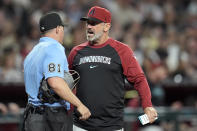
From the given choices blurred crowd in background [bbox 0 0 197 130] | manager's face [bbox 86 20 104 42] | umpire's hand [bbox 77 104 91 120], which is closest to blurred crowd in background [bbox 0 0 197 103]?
blurred crowd in background [bbox 0 0 197 130]

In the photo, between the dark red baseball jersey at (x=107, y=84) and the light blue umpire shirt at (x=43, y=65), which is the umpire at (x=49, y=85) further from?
the dark red baseball jersey at (x=107, y=84)

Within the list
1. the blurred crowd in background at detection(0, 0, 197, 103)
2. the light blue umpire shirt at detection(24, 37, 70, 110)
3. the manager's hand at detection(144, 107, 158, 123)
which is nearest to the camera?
the light blue umpire shirt at detection(24, 37, 70, 110)

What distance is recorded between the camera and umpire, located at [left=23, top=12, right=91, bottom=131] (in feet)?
15.7

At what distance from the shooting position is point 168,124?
8.83 m

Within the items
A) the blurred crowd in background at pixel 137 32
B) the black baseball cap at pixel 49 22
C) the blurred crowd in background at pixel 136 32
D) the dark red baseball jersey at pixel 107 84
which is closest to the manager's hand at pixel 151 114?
the dark red baseball jersey at pixel 107 84

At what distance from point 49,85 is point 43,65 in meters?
0.21

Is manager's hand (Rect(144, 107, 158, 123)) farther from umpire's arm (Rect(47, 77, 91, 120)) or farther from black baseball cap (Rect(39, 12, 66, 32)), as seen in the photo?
black baseball cap (Rect(39, 12, 66, 32))

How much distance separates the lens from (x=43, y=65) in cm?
488

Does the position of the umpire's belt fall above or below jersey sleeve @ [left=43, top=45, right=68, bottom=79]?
below

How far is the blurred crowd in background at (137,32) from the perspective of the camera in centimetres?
1032

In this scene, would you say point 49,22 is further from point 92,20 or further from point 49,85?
point 49,85

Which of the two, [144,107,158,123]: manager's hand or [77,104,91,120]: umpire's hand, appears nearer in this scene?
[77,104,91,120]: umpire's hand

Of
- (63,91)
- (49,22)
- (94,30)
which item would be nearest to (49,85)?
(63,91)

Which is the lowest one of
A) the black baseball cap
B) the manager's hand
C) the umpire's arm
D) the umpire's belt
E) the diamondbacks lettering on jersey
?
the manager's hand
